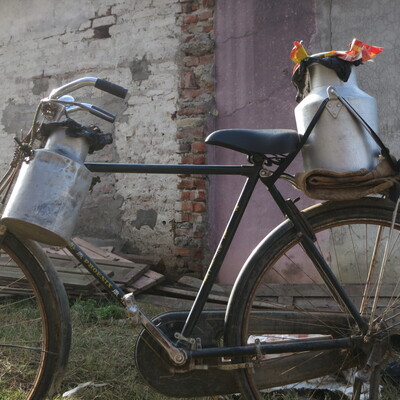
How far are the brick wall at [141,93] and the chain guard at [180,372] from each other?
107 inches

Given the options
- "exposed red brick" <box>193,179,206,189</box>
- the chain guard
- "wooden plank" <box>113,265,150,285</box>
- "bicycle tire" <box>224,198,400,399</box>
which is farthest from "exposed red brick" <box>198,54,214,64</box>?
the chain guard

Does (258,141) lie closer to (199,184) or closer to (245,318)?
(245,318)

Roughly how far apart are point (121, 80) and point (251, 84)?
1.42 metres

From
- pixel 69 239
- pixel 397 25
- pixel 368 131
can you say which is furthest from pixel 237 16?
pixel 69 239

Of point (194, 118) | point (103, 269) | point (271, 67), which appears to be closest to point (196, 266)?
point (103, 269)

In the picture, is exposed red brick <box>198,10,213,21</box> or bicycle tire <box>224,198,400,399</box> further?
exposed red brick <box>198,10,213,21</box>

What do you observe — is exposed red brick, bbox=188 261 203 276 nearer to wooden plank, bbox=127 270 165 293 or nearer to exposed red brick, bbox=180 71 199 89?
wooden plank, bbox=127 270 165 293

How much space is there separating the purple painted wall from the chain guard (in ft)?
8.46

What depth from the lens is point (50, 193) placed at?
1.74 metres

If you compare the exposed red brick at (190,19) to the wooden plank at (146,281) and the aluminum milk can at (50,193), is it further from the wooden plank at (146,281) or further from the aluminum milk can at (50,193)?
the aluminum milk can at (50,193)

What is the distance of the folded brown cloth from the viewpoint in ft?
5.89

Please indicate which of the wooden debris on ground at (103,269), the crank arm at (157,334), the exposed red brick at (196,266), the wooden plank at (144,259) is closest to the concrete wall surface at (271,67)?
the exposed red brick at (196,266)

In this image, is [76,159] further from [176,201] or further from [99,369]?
[176,201]

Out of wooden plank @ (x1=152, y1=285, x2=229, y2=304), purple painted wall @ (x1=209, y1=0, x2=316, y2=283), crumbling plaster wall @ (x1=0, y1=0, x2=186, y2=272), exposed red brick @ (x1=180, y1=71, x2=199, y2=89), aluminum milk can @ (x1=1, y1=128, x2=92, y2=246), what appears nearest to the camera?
aluminum milk can @ (x1=1, y1=128, x2=92, y2=246)
